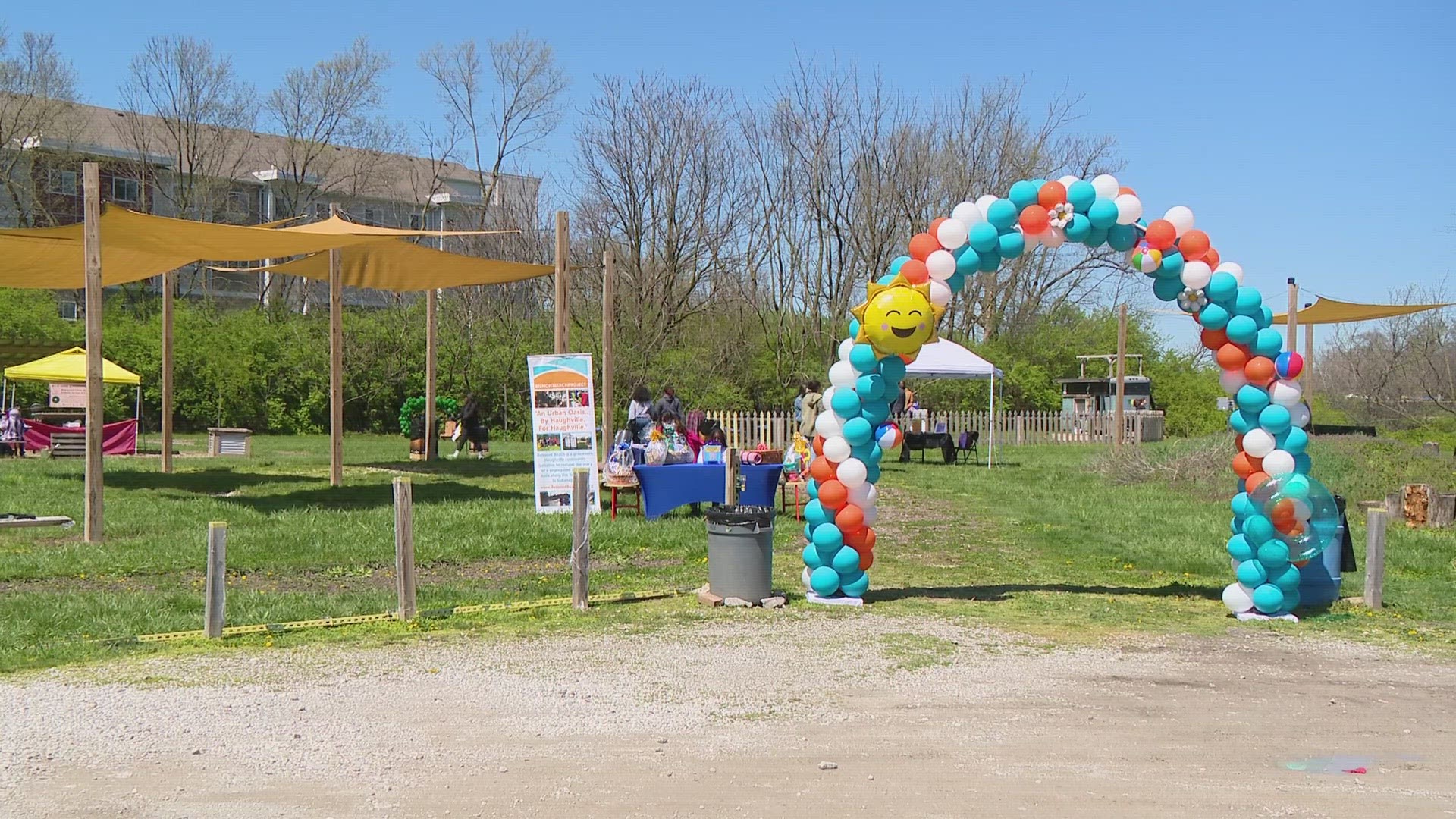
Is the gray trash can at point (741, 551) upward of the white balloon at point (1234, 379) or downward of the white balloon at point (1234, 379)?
downward

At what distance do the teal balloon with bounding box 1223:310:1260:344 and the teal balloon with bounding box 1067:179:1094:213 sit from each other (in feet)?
4.46

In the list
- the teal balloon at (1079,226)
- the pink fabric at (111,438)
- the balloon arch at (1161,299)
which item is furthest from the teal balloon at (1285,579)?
the pink fabric at (111,438)

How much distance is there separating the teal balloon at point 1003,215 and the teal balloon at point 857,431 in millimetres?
1729

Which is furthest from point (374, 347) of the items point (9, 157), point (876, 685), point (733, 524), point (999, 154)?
point (876, 685)

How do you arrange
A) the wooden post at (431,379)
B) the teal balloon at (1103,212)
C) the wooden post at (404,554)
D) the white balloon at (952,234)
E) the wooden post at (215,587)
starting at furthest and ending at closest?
the wooden post at (431,379) → the white balloon at (952,234) → the teal balloon at (1103,212) → the wooden post at (404,554) → the wooden post at (215,587)

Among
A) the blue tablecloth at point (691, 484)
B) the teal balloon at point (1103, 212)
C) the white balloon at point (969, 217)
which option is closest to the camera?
the teal balloon at point (1103, 212)

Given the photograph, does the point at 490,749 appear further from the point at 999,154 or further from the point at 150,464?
the point at 999,154

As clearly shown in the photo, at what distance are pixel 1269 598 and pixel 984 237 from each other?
3.39m

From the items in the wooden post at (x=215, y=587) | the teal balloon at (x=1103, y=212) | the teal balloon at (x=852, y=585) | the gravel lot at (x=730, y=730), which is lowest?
the gravel lot at (x=730, y=730)

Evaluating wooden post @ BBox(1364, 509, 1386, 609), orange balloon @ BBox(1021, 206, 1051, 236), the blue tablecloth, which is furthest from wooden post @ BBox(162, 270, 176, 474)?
wooden post @ BBox(1364, 509, 1386, 609)

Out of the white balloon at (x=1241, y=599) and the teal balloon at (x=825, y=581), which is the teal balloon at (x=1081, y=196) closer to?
the white balloon at (x=1241, y=599)

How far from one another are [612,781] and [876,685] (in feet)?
7.37

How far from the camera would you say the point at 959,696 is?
665 cm

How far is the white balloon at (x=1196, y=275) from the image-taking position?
9.00 metres
